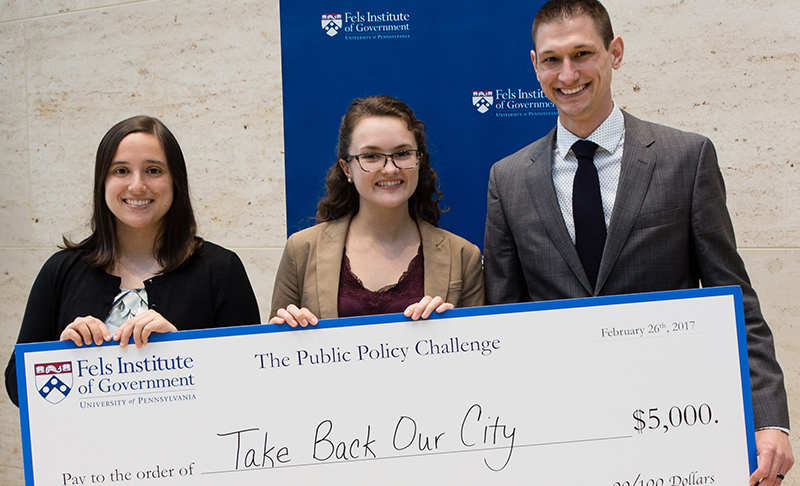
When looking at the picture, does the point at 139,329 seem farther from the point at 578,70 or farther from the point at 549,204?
the point at 578,70

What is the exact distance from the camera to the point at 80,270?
6.93 ft

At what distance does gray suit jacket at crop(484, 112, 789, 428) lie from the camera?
1843 millimetres

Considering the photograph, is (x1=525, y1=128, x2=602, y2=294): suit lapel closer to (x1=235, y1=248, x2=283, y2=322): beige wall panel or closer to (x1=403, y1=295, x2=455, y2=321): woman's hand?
(x1=403, y1=295, x2=455, y2=321): woman's hand

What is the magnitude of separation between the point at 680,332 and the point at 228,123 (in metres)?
2.61

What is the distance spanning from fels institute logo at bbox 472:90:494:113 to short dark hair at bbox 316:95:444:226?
0.63 m

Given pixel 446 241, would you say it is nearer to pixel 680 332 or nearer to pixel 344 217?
pixel 344 217

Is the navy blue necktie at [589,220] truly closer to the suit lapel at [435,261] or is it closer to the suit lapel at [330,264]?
the suit lapel at [435,261]

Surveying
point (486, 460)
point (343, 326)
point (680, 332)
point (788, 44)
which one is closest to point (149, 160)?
point (343, 326)

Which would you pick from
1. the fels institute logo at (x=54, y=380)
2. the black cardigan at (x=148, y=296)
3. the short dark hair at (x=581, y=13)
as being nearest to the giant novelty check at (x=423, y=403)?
the fels institute logo at (x=54, y=380)

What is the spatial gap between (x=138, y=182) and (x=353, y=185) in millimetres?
774

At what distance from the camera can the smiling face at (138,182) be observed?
6.77ft

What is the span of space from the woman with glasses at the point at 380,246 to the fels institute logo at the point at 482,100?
702 mm

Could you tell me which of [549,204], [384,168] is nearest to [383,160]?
[384,168]

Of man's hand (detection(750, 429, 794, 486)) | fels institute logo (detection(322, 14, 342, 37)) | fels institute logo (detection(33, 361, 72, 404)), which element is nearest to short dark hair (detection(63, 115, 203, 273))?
fels institute logo (detection(33, 361, 72, 404))
